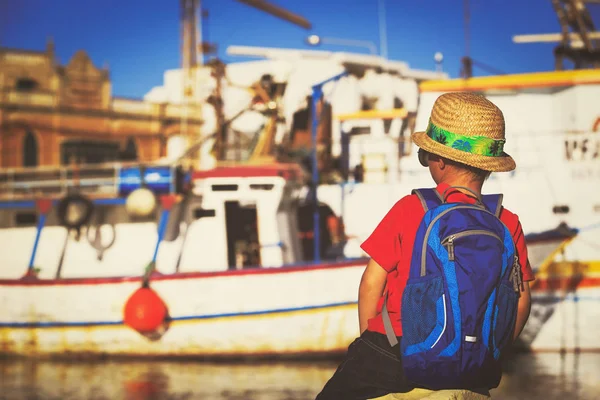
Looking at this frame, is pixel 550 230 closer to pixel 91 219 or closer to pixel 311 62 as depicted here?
pixel 91 219

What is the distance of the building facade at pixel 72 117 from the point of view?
32.4 meters

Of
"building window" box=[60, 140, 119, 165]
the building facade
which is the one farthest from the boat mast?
"building window" box=[60, 140, 119, 165]

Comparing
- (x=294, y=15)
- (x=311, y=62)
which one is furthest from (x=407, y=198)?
(x=294, y=15)

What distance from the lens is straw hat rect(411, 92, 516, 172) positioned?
85.0 inches

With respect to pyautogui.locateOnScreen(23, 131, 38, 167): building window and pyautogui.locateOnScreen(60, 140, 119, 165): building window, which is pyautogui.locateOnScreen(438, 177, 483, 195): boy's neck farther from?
pyautogui.locateOnScreen(23, 131, 38, 167): building window

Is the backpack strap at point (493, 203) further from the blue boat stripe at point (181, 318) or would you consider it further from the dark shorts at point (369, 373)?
the blue boat stripe at point (181, 318)

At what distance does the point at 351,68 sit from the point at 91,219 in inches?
393

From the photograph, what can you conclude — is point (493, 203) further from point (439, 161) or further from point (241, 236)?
point (241, 236)

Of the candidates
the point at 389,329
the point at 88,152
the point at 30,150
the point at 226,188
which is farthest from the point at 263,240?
the point at 88,152

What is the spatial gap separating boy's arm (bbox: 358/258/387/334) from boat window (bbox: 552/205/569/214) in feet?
31.1

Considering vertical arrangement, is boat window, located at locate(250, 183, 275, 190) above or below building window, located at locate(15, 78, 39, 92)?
below

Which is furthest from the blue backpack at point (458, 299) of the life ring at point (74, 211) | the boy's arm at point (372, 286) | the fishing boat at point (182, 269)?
the life ring at point (74, 211)

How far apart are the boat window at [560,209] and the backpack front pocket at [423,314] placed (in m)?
9.59

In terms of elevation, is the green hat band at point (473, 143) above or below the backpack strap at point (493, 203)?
above
